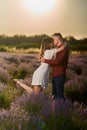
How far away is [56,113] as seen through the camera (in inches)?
130

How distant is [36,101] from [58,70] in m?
0.37

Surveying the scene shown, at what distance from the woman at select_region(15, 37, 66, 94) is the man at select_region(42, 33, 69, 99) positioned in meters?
0.04

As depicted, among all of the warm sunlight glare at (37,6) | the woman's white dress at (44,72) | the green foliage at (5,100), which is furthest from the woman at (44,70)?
the warm sunlight glare at (37,6)

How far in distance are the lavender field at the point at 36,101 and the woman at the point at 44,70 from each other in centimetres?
6

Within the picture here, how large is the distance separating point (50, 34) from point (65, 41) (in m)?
0.16

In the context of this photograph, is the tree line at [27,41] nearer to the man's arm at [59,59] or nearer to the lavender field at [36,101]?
the lavender field at [36,101]

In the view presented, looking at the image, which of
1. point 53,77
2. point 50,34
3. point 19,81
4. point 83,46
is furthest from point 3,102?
point 83,46

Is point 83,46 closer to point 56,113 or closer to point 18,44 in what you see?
point 18,44

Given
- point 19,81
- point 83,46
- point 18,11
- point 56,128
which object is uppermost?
point 18,11

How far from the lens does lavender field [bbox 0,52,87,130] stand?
312 cm

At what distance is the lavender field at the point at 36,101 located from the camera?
10.2 ft

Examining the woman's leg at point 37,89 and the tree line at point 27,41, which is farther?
the tree line at point 27,41

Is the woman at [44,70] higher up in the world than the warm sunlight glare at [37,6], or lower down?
lower down

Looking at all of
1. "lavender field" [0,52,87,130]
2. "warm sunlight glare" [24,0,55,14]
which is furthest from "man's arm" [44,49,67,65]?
"warm sunlight glare" [24,0,55,14]
